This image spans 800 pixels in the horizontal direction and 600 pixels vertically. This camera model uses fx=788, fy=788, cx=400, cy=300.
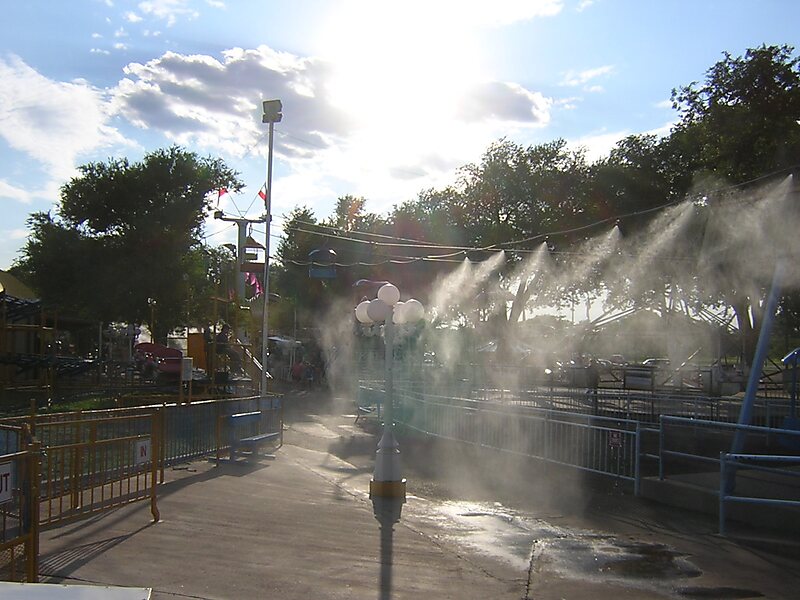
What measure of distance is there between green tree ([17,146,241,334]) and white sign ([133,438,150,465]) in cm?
3290

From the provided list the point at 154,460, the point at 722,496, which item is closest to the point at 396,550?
the point at 154,460

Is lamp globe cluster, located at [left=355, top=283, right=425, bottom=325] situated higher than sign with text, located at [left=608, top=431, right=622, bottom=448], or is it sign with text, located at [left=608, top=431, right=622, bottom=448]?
lamp globe cluster, located at [left=355, top=283, right=425, bottom=325]

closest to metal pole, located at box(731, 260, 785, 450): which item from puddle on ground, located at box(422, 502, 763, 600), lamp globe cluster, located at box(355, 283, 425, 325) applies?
puddle on ground, located at box(422, 502, 763, 600)

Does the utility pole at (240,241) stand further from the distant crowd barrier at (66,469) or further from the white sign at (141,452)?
the white sign at (141,452)

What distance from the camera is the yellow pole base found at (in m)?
11.7

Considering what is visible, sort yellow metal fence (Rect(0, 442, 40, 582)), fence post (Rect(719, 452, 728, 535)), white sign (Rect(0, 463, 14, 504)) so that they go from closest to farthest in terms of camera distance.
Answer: white sign (Rect(0, 463, 14, 504))
yellow metal fence (Rect(0, 442, 40, 582))
fence post (Rect(719, 452, 728, 535))

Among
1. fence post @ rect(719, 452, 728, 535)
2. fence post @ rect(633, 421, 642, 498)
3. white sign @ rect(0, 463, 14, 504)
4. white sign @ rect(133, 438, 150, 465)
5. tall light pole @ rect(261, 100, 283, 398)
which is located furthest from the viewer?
tall light pole @ rect(261, 100, 283, 398)

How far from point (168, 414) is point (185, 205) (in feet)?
105

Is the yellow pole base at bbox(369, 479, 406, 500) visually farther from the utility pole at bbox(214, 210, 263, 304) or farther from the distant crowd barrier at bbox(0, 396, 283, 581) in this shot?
the utility pole at bbox(214, 210, 263, 304)

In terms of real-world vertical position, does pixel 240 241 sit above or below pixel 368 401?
above

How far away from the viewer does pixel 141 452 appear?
9.13 meters

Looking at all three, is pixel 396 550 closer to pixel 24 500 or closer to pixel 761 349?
pixel 24 500

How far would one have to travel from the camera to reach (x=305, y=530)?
30.3 feet

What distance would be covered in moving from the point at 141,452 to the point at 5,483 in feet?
11.6
